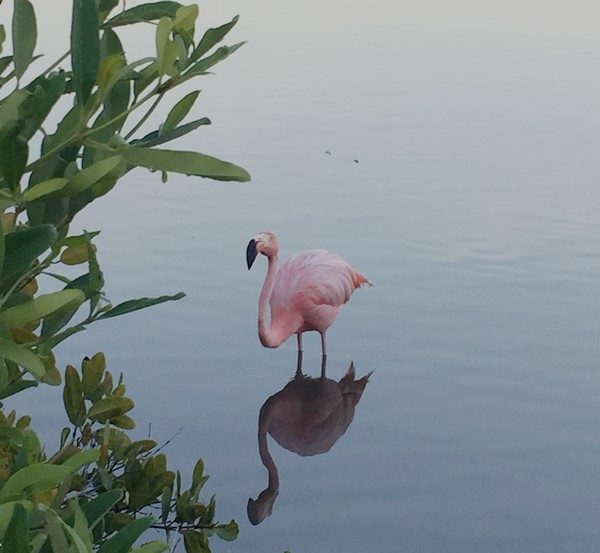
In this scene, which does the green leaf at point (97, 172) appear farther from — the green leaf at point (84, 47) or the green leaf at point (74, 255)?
the green leaf at point (74, 255)

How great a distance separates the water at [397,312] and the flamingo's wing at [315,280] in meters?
0.17

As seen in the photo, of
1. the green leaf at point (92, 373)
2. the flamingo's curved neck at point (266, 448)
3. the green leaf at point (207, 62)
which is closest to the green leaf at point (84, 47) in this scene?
the green leaf at point (207, 62)

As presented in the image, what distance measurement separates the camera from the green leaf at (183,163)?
888mm

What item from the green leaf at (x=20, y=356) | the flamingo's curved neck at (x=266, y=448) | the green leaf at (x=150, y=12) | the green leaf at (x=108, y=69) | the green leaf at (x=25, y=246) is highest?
the green leaf at (x=150, y=12)

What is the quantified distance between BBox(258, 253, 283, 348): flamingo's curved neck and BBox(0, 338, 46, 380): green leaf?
4.91 metres

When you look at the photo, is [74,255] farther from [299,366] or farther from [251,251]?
[251,251]

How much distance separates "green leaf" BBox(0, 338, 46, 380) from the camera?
2.87ft

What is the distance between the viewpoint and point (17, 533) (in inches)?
29.6

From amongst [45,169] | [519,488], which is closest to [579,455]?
[519,488]

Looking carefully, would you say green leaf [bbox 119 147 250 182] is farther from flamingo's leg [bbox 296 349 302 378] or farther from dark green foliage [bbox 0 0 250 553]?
flamingo's leg [bbox 296 349 302 378]

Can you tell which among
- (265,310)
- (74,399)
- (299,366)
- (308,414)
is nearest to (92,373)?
(74,399)

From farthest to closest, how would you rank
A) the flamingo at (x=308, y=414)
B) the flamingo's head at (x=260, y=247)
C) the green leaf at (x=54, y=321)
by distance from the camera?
1. the flamingo's head at (x=260, y=247)
2. the flamingo at (x=308, y=414)
3. the green leaf at (x=54, y=321)

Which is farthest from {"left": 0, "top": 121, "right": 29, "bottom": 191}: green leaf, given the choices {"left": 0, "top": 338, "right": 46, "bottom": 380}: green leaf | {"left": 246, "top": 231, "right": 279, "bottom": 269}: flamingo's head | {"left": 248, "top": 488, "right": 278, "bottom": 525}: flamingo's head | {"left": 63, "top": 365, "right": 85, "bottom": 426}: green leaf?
{"left": 246, "top": 231, "right": 279, "bottom": 269}: flamingo's head

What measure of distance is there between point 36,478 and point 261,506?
372 cm
